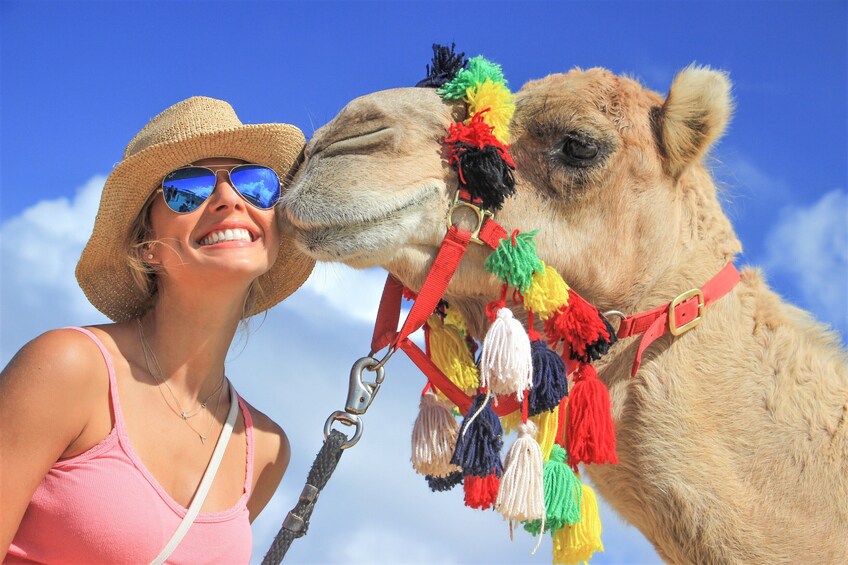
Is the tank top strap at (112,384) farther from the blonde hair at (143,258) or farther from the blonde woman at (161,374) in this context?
the blonde hair at (143,258)

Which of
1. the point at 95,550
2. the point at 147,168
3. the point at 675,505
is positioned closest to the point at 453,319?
the point at 675,505

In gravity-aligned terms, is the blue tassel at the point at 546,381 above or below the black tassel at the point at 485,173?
below

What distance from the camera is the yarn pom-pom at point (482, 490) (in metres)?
2.78

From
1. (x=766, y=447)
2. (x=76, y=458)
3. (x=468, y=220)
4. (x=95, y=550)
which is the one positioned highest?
(x=468, y=220)

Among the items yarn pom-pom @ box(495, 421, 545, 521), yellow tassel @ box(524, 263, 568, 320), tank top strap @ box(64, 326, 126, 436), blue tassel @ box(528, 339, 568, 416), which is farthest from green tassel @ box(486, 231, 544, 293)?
tank top strap @ box(64, 326, 126, 436)

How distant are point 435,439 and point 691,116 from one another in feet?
5.09

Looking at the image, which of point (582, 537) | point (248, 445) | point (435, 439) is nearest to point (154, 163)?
point (248, 445)

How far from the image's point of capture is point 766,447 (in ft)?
9.53

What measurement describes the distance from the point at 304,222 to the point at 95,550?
1151 millimetres

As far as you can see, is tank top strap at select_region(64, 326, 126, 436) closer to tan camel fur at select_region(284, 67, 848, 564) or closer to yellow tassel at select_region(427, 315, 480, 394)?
tan camel fur at select_region(284, 67, 848, 564)

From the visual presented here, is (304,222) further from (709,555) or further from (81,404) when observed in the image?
(709,555)

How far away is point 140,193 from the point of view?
2852 mm

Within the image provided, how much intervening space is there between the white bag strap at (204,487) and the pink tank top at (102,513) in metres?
0.03

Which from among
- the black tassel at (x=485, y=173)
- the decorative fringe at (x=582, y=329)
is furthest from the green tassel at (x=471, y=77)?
the decorative fringe at (x=582, y=329)
